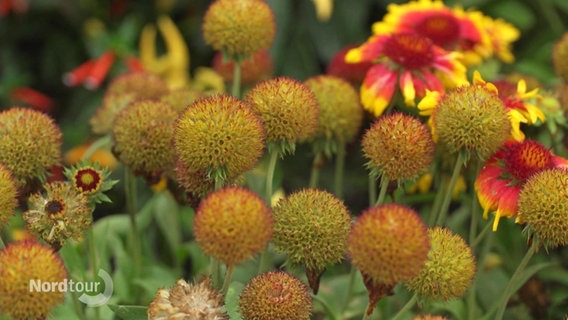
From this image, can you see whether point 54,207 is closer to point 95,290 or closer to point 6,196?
point 6,196

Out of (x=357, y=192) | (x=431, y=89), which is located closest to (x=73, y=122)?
(x=357, y=192)

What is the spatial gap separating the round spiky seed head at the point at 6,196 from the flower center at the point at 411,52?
547 millimetres

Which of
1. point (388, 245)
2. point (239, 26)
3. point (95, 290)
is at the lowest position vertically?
point (95, 290)

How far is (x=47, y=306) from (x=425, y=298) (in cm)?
40

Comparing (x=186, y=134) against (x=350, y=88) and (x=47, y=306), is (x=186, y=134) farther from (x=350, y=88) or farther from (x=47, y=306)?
(x=350, y=88)

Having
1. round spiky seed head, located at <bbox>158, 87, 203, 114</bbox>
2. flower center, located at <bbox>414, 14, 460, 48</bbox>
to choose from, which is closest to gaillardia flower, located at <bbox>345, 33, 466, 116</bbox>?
flower center, located at <bbox>414, 14, 460, 48</bbox>

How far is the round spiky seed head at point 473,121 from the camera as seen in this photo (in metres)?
0.98

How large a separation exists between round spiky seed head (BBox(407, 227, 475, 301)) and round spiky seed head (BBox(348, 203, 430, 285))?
0.10 metres

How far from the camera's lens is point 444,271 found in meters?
0.88

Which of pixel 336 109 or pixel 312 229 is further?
pixel 336 109

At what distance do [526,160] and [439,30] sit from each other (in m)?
0.37

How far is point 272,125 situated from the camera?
3.16 feet

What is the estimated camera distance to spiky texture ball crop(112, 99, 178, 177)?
1073 millimetres

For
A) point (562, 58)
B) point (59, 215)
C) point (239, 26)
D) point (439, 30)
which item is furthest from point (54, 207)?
point (562, 58)
